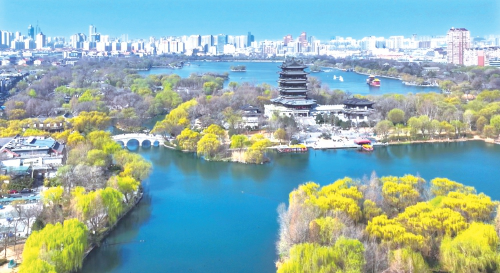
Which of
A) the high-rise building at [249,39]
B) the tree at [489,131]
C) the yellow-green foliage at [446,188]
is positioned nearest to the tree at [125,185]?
the yellow-green foliage at [446,188]

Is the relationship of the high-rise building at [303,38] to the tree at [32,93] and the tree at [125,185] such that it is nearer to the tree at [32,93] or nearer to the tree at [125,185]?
the tree at [32,93]

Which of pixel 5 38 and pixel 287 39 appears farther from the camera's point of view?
pixel 287 39

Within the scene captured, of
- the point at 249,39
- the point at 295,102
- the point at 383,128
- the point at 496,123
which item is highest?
the point at 249,39

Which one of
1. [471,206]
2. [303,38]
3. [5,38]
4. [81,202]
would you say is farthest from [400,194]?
[303,38]

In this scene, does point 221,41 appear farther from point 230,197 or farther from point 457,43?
point 230,197

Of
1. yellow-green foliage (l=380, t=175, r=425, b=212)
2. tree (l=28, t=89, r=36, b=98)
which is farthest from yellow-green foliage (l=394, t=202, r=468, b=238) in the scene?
tree (l=28, t=89, r=36, b=98)

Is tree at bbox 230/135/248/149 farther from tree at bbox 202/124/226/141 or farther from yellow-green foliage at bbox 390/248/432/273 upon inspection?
yellow-green foliage at bbox 390/248/432/273

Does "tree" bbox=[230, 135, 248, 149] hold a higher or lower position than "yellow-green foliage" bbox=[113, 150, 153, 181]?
higher
